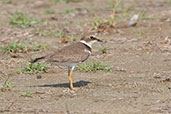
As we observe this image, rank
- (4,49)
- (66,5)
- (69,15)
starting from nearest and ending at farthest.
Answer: (4,49)
(69,15)
(66,5)

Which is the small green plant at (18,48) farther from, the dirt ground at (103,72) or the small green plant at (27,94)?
the small green plant at (27,94)

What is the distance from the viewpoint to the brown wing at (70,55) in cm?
718

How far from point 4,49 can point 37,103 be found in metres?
3.66

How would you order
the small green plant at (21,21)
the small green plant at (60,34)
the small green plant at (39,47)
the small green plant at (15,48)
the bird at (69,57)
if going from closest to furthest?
the bird at (69,57) → the small green plant at (15,48) → the small green plant at (39,47) → the small green plant at (60,34) → the small green plant at (21,21)

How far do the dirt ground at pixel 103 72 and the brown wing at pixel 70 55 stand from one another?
456mm

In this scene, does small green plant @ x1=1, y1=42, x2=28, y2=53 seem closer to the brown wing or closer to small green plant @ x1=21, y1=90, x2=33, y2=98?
the brown wing

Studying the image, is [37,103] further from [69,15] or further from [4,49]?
[69,15]

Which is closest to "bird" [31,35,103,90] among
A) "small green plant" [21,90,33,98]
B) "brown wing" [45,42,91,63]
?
"brown wing" [45,42,91,63]

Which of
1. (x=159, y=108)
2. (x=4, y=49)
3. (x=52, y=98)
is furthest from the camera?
(x=4, y=49)

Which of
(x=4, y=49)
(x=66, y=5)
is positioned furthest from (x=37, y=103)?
(x=66, y=5)

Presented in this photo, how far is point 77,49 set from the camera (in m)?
7.44

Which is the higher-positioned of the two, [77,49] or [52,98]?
[77,49]

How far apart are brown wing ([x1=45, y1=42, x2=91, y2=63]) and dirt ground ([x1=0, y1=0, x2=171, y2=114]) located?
0.46 meters

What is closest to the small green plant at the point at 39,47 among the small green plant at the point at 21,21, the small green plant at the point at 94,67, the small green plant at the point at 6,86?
the small green plant at the point at 94,67
